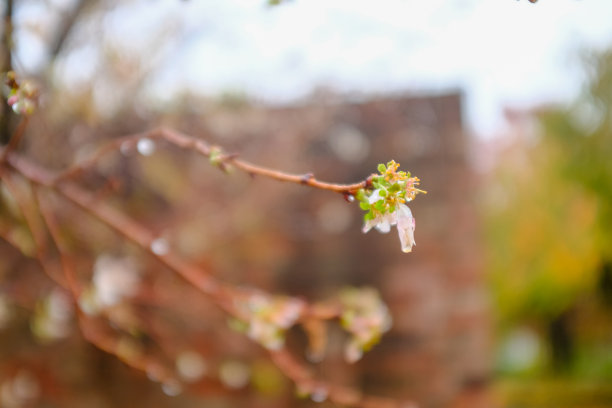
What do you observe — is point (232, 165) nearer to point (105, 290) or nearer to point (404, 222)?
point (404, 222)

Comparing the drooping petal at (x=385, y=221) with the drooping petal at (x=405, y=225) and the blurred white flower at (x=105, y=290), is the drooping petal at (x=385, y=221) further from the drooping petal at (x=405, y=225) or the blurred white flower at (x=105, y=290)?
the blurred white flower at (x=105, y=290)

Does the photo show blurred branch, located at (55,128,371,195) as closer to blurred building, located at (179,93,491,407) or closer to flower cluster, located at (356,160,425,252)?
flower cluster, located at (356,160,425,252)

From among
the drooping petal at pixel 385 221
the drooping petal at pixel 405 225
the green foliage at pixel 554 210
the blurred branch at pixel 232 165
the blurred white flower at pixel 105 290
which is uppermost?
the green foliage at pixel 554 210

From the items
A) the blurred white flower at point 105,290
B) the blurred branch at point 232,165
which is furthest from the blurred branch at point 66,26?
the blurred branch at point 232,165

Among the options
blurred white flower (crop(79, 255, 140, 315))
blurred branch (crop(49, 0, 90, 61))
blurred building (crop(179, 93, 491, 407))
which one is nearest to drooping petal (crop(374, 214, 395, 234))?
blurred white flower (crop(79, 255, 140, 315))

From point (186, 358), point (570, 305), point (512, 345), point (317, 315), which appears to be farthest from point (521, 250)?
point (317, 315)

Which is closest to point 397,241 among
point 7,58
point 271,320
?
point 271,320

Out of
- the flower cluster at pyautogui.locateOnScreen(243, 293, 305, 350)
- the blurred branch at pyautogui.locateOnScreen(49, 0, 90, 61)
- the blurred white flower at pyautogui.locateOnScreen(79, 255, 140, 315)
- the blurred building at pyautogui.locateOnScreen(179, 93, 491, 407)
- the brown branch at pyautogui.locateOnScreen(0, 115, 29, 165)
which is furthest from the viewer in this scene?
the blurred building at pyautogui.locateOnScreen(179, 93, 491, 407)

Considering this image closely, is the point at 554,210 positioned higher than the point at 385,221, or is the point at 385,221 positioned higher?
the point at 554,210

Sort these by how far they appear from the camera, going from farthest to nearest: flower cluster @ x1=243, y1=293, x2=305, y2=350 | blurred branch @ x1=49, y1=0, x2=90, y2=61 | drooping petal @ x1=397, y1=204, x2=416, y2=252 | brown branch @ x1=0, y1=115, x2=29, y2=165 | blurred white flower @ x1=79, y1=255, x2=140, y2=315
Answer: blurred branch @ x1=49, y1=0, x2=90, y2=61 < blurred white flower @ x1=79, y1=255, x2=140, y2=315 < flower cluster @ x1=243, y1=293, x2=305, y2=350 < brown branch @ x1=0, y1=115, x2=29, y2=165 < drooping petal @ x1=397, y1=204, x2=416, y2=252

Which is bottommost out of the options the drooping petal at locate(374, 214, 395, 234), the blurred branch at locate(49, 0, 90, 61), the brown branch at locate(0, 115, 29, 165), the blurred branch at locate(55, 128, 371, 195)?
the drooping petal at locate(374, 214, 395, 234)

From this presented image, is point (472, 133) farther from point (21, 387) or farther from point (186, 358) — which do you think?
point (21, 387)
